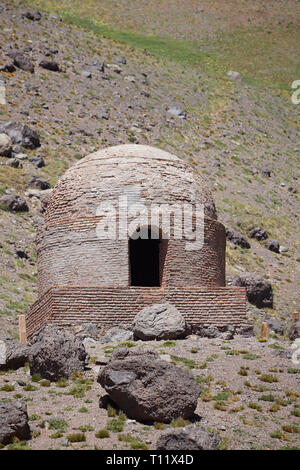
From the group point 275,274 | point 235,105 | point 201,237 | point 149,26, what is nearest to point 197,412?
point 201,237

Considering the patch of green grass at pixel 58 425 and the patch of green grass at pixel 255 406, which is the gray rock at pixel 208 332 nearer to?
the patch of green grass at pixel 255 406

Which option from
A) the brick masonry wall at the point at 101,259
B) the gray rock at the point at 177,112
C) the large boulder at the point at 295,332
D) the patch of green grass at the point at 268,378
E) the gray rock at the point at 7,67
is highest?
the gray rock at the point at 7,67

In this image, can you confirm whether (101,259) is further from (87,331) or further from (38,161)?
(38,161)

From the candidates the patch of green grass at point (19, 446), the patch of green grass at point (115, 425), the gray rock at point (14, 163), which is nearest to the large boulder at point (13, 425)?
the patch of green grass at point (19, 446)

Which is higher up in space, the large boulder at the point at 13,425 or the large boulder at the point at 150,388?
the large boulder at the point at 150,388

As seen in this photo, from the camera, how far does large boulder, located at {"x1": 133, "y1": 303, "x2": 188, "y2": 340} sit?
16.5 metres

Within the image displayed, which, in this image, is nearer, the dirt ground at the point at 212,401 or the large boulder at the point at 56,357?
the dirt ground at the point at 212,401

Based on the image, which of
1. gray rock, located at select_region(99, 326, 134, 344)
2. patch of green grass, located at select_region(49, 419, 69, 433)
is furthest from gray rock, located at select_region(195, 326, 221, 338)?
patch of green grass, located at select_region(49, 419, 69, 433)

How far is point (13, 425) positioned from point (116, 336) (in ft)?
19.2

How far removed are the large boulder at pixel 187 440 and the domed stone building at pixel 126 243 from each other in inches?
284

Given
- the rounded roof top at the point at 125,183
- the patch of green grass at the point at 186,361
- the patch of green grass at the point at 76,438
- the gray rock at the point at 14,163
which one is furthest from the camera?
the gray rock at the point at 14,163

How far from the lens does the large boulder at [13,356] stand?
1519 centimetres

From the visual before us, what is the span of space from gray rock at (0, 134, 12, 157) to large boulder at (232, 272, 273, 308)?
43.1 feet
